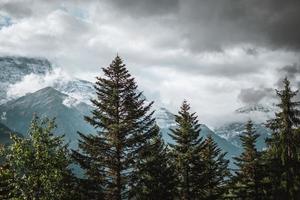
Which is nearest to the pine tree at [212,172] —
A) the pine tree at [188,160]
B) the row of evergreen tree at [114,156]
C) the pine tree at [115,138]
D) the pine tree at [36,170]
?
the pine tree at [188,160]

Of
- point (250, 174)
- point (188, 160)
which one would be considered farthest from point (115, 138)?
point (250, 174)

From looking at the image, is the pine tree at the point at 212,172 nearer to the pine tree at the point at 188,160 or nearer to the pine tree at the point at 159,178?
the pine tree at the point at 188,160

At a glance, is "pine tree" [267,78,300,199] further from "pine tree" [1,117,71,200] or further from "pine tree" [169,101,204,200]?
"pine tree" [1,117,71,200]

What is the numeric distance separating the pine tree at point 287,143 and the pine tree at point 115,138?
492 inches

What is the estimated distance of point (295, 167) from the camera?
132 feet

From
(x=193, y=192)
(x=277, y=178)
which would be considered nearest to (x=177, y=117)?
(x=193, y=192)

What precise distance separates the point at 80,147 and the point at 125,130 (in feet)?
11.5

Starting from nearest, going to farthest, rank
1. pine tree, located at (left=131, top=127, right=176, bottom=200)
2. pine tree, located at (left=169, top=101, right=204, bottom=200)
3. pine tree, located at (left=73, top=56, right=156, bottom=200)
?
pine tree, located at (left=73, top=56, right=156, bottom=200) → pine tree, located at (left=131, top=127, right=176, bottom=200) → pine tree, located at (left=169, top=101, right=204, bottom=200)

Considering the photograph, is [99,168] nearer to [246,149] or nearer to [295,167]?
[295,167]

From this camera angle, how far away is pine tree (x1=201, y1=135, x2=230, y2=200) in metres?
43.8

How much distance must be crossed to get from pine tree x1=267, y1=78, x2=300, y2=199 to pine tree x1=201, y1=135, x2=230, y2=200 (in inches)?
235

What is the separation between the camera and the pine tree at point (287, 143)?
3997cm

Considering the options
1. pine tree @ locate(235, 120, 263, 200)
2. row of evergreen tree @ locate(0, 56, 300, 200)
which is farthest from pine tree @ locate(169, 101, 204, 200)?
pine tree @ locate(235, 120, 263, 200)

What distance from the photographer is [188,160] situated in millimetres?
42125
